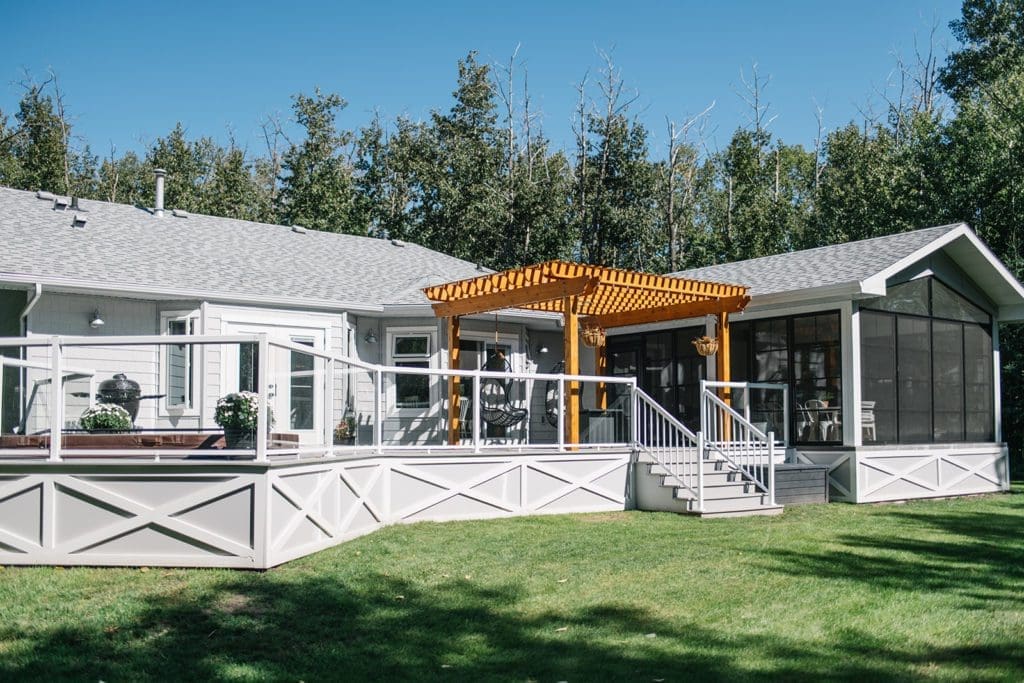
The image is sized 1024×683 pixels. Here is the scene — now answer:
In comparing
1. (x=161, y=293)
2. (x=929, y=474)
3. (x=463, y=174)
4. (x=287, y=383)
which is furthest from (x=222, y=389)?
(x=463, y=174)

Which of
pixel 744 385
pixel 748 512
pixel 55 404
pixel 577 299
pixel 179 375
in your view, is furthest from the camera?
pixel 744 385

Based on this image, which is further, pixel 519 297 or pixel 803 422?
pixel 803 422

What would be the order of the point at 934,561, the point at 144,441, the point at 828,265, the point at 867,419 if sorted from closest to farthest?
Result: the point at 144,441
the point at 934,561
the point at 867,419
the point at 828,265

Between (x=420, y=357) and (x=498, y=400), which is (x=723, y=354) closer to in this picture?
(x=498, y=400)

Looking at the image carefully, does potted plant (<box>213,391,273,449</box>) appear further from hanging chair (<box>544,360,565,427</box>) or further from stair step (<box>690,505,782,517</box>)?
hanging chair (<box>544,360,565,427</box>)

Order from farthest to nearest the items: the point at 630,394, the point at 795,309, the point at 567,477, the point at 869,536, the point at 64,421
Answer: the point at 795,309, the point at 630,394, the point at 567,477, the point at 869,536, the point at 64,421

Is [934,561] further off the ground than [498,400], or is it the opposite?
[498,400]

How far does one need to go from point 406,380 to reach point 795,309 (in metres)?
5.63

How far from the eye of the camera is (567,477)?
36.8 feet

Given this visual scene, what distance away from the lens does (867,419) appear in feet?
42.8

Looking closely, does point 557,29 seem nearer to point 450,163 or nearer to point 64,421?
point 450,163

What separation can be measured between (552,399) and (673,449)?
12.4 feet

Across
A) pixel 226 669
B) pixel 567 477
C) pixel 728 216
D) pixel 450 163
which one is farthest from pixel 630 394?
pixel 728 216

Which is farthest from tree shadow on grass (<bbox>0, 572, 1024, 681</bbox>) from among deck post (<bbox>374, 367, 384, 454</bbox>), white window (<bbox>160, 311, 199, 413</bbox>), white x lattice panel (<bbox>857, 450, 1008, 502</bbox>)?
white x lattice panel (<bbox>857, 450, 1008, 502</bbox>)
